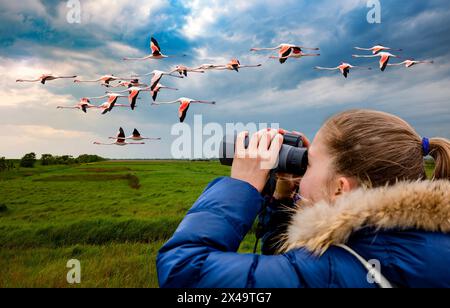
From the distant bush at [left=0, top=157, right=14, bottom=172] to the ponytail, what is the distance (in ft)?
60.8

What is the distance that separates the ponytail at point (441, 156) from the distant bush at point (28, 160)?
20.4m

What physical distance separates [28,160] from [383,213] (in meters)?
20.8

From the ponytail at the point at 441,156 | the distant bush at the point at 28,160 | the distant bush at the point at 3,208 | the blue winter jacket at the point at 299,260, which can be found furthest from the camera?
the distant bush at the point at 28,160

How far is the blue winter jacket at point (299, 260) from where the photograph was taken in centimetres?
81

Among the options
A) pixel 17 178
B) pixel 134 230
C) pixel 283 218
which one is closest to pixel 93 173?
pixel 17 178

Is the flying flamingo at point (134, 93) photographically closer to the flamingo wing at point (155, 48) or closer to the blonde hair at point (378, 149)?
the flamingo wing at point (155, 48)

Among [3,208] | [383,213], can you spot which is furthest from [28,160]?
[383,213]

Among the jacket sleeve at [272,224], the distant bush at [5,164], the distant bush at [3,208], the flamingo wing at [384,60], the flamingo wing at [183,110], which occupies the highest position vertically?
the flamingo wing at [384,60]

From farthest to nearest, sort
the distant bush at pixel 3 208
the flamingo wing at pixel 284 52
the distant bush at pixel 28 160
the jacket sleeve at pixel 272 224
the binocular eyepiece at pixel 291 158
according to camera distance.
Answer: the distant bush at pixel 28 160 → the distant bush at pixel 3 208 → the flamingo wing at pixel 284 52 → the jacket sleeve at pixel 272 224 → the binocular eyepiece at pixel 291 158

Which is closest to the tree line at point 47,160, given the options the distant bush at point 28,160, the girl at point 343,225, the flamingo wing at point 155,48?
the distant bush at point 28,160

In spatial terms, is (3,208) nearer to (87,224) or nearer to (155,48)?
(87,224)

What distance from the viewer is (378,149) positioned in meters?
1.03
